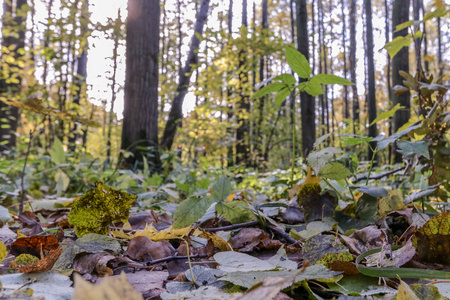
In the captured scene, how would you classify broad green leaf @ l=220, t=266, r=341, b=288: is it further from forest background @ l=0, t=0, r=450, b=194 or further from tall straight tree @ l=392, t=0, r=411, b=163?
tall straight tree @ l=392, t=0, r=411, b=163

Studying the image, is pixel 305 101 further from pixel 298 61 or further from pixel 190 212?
pixel 190 212

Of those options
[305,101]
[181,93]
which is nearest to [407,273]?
[305,101]

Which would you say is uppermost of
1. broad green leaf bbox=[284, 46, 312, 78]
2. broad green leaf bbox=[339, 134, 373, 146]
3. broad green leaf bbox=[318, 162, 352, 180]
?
broad green leaf bbox=[284, 46, 312, 78]

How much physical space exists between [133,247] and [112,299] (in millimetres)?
548

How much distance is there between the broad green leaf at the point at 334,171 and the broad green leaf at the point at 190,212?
429 millimetres

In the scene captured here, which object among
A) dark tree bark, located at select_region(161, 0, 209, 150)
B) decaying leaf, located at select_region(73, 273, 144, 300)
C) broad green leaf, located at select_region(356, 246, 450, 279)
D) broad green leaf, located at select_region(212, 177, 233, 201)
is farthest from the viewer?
dark tree bark, located at select_region(161, 0, 209, 150)

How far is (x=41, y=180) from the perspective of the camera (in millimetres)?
3293

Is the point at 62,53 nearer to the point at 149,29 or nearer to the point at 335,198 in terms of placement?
the point at 149,29

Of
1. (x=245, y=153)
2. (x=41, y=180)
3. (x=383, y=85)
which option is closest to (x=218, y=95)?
(x=245, y=153)

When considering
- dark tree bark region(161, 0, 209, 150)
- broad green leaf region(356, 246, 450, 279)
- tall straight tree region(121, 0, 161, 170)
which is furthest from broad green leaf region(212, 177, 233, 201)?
dark tree bark region(161, 0, 209, 150)

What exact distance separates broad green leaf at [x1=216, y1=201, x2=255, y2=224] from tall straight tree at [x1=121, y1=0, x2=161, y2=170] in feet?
9.01

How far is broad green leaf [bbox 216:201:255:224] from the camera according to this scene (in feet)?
3.24

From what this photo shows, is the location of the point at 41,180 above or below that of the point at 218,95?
below

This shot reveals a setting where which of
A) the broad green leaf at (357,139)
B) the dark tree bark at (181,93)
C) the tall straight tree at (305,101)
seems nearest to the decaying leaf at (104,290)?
the broad green leaf at (357,139)
